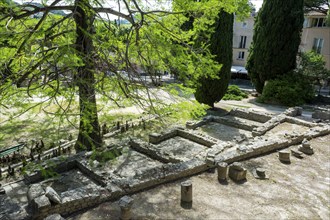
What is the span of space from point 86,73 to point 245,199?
6069 mm

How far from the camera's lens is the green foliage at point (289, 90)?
23422 millimetres

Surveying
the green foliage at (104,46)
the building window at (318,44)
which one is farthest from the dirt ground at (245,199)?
the building window at (318,44)

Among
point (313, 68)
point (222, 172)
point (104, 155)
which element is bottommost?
point (222, 172)

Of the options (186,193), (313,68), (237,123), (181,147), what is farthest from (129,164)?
(313,68)

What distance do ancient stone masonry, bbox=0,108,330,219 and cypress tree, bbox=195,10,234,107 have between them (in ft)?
13.0

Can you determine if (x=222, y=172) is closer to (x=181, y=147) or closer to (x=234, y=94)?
(x=181, y=147)

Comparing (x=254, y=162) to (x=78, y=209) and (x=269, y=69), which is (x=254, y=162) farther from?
(x=269, y=69)

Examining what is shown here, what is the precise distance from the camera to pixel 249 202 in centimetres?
766

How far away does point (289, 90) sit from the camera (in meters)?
23.2

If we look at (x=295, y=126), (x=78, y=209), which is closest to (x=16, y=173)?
(x=78, y=209)

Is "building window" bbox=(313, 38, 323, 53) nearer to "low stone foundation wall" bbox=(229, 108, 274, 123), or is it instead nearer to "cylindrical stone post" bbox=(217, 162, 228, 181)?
"low stone foundation wall" bbox=(229, 108, 274, 123)

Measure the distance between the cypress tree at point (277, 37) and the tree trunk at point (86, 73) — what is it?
60.1 ft

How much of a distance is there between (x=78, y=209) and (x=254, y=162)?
244 inches

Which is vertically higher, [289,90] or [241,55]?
[241,55]
